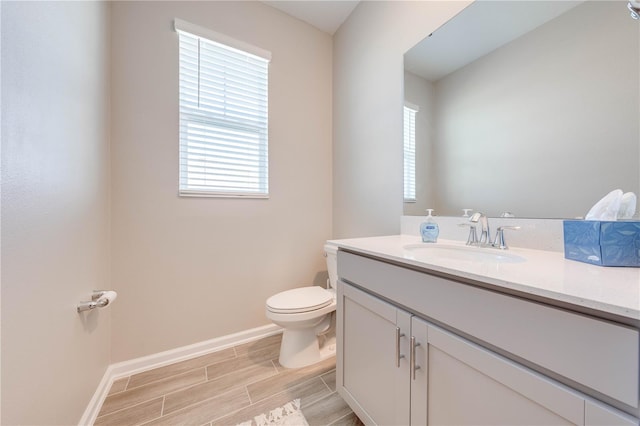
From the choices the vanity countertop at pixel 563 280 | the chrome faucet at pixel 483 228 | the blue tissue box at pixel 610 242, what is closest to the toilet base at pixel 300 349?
the vanity countertop at pixel 563 280

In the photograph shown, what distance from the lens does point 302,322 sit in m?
1.46

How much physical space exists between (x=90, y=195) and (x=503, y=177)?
2067mm

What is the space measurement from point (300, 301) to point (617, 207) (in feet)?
4.81

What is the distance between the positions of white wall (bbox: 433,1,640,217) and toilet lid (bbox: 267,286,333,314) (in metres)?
0.99

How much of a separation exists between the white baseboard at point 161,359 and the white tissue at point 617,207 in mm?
2016

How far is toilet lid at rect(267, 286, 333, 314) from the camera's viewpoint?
1454mm

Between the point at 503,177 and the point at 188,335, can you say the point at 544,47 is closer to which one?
the point at 503,177

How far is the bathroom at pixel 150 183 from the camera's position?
0.77m

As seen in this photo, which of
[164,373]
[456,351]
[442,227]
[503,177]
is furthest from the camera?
[164,373]

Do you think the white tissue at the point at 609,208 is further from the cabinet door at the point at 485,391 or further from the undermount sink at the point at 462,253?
the cabinet door at the point at 485,391

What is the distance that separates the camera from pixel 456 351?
0.65 m

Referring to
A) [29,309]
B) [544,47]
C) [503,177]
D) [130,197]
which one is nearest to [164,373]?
[29,309]

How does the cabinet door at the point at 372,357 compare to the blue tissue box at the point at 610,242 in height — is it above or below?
below

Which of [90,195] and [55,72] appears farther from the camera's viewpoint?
[90,195]
